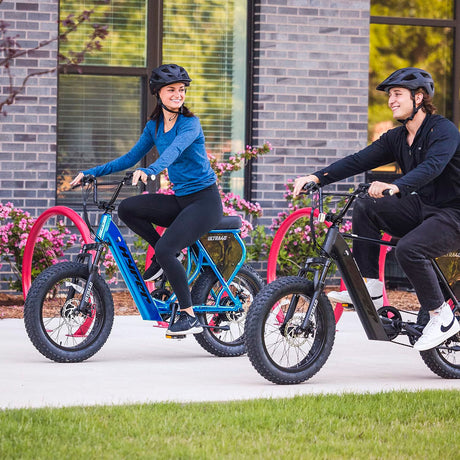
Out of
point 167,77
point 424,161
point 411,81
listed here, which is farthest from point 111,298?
point 411,81

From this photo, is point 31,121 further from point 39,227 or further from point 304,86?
point 304,86

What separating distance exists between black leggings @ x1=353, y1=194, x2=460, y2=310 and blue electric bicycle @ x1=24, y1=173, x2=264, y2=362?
103cm

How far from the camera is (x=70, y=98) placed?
1148 centimetres

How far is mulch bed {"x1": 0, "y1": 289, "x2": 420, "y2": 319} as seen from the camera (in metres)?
9.92

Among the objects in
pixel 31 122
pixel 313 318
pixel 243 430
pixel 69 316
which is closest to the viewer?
pixel 243 430

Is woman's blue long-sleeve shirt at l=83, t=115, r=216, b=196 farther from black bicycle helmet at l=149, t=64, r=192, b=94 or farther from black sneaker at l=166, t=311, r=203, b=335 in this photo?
black sneaker at l=166, t=311, r=203, b=335

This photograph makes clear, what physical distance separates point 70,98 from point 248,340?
5.68 m

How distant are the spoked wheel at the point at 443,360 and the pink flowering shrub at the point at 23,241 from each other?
14.5ft

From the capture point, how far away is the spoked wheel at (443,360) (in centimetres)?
695

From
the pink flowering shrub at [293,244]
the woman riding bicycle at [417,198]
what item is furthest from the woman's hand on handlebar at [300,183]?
the pink flowering shrub at [293,244]

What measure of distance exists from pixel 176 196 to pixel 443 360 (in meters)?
2.06

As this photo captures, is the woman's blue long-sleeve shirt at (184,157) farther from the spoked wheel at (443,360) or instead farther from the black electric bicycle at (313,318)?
the spoked wheel at (443,360)

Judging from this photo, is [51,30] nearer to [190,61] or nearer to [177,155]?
[190,61]

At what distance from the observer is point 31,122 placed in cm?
1112
